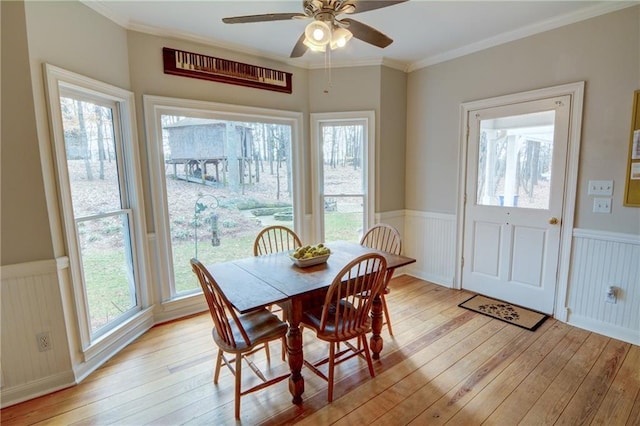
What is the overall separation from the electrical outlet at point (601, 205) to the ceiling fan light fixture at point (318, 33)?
8.46 feet

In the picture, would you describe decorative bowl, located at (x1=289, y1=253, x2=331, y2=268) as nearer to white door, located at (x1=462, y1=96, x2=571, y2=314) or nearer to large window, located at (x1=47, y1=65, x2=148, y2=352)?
large window, located at (x1=47, y1=65, x2=148, y2=352)

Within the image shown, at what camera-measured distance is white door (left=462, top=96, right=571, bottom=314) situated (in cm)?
281

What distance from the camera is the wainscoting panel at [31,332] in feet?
6.17

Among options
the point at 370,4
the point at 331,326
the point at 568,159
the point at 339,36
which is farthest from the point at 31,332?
the point at 568,159

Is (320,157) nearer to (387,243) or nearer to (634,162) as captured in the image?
(387,243)

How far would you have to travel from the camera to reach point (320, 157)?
3.71 meters

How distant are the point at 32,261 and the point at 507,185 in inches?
156

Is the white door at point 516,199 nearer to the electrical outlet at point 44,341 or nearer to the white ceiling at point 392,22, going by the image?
the white ceiling at point 392,22

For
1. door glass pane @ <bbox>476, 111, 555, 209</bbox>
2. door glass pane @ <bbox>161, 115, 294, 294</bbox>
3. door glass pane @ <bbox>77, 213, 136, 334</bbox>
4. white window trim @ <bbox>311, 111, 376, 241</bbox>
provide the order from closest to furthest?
1. door glass pane @ <bbox>77, 213, 136, 334</bbox>
2. door glass pane @ <bbox>476, 111, 555, 209</bbox>
3. door glass pane @ <bbox>161, 115, 294, 294</bbox>
4. white window trim @ <bbox>311, 111, 376, 241</bbox>

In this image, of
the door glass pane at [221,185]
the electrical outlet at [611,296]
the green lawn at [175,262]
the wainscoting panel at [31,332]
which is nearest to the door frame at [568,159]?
the electrical outlet at [611,296]

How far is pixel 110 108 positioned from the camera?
2.54 m

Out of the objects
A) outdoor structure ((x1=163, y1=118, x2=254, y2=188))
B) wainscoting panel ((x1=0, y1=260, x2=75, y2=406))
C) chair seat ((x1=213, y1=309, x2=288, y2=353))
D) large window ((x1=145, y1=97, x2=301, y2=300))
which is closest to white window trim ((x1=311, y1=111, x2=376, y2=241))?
large window ((x1=145, y1=97, x2=301, y2=300))

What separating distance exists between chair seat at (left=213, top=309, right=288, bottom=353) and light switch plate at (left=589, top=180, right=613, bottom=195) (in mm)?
2754

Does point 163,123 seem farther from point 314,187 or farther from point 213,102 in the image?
point 314,187
